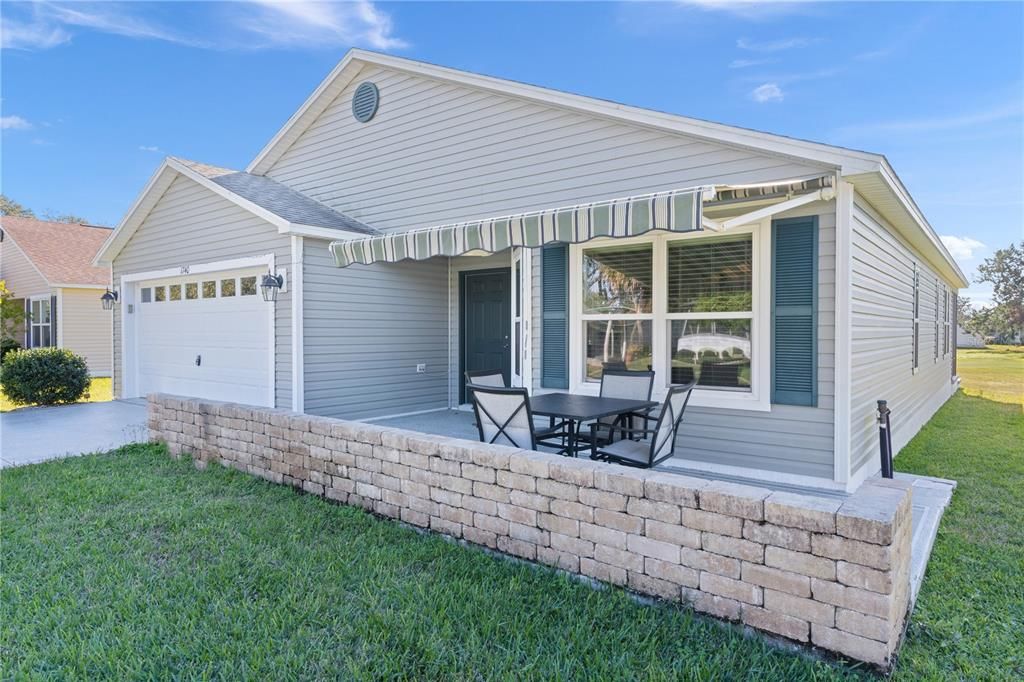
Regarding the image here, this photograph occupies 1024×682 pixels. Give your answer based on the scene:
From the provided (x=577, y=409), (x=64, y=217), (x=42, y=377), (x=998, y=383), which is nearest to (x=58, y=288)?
(x=42, y=377)

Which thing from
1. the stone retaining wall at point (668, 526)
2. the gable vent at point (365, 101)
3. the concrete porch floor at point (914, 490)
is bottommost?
the concrete porch floor at point (914, 490)

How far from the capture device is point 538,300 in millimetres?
8008

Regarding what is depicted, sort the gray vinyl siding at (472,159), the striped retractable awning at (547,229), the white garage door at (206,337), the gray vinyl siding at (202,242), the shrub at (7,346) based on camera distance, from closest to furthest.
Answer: the striped retractable awning at (547,229) < the gray vinyl siding at (472,159) < the gray vinyl siding at (202,242) < the white garage door at (206,337) < the shrub at (7,346)

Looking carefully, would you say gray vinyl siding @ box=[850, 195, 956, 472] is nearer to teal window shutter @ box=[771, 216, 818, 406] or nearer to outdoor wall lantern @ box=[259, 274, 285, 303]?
teal window shutter @ box=[771, 216, 818, 406]

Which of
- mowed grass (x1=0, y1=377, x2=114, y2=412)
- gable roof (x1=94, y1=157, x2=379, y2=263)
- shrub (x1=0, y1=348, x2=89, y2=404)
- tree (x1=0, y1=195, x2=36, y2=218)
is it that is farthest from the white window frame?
tree (x1=0, y1=195, x2=36, y2=218)

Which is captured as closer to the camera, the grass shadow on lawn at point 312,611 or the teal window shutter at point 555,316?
the grass shadow on lawn at point 312,611

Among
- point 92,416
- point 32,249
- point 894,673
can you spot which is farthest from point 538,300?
point 32,249

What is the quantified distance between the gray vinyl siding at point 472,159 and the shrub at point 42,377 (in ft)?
19.9

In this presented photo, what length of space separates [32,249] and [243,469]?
746 inches

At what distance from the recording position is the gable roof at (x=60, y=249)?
18.0m

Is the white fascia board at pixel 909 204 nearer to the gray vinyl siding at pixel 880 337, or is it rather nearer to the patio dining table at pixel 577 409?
the gray vinyl siding at pixel 880 337

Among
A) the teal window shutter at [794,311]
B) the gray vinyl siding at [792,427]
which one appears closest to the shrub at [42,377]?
the gray vinyl siding at [792,427]

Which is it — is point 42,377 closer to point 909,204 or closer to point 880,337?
point 880,337

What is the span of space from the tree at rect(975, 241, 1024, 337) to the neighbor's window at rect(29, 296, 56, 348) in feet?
191
